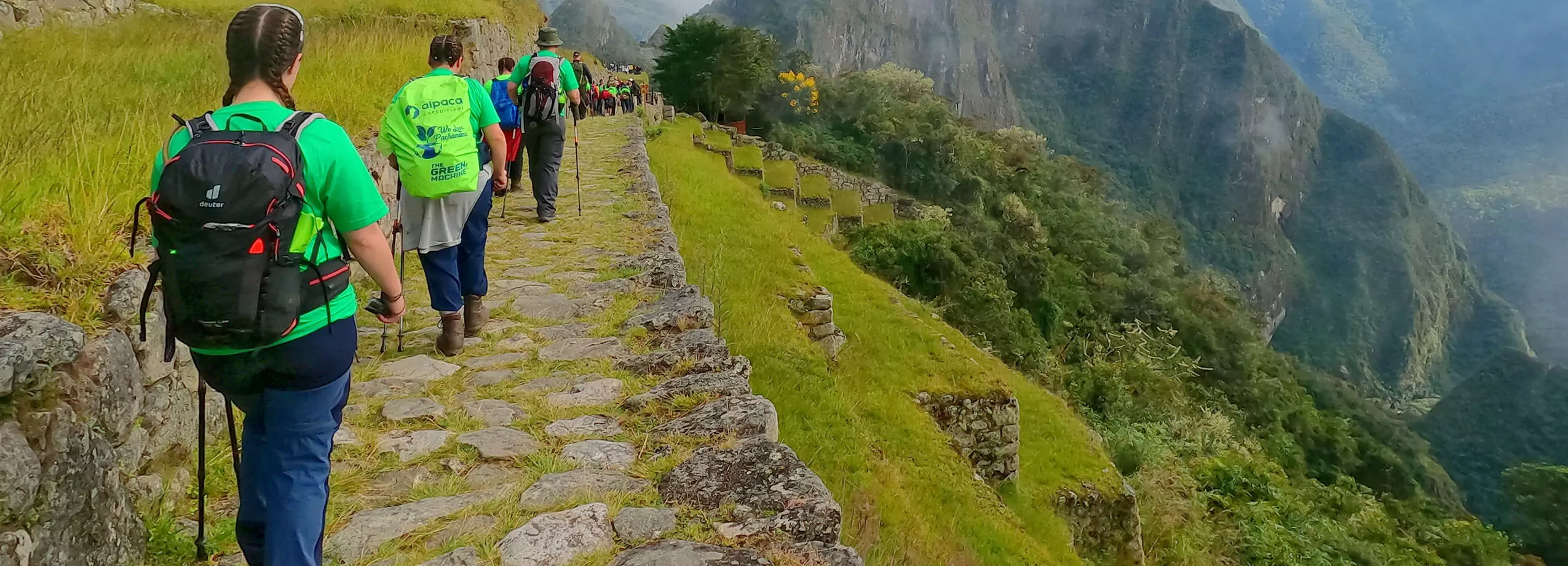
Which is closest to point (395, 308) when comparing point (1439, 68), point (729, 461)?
point (729, 461)

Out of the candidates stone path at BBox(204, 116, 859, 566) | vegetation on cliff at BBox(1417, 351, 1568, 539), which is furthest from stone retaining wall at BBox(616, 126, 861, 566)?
vegetation on cliff at BBox(1417, 351, 1568, 539)

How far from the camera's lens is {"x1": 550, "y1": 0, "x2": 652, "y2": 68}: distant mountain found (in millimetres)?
81438

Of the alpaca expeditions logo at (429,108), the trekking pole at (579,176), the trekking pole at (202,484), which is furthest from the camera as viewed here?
the trekking pole at (579,176)

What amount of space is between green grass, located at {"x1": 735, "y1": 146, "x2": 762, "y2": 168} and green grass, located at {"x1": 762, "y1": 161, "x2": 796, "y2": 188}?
0.21 metres

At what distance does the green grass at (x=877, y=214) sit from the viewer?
23.1 m

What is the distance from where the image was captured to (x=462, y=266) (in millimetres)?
4477

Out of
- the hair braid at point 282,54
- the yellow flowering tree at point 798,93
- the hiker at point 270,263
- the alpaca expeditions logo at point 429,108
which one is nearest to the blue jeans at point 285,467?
the hiker at point 270,263

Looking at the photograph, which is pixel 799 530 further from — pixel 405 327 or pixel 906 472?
pixel 906 472

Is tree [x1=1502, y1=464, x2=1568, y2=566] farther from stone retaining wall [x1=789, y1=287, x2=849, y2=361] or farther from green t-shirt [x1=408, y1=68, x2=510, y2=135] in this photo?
green t-shirt [x1=408, y1=68, x2=510, y2=135]

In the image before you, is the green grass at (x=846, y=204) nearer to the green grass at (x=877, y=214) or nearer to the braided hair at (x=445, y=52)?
the green grass at (x=877, y=214)

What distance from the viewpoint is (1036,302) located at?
23.7 m

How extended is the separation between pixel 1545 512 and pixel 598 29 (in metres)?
81.2

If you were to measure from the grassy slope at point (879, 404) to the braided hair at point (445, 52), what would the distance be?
2711 mm

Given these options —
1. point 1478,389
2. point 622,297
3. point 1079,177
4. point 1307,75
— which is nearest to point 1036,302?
point 622,297
